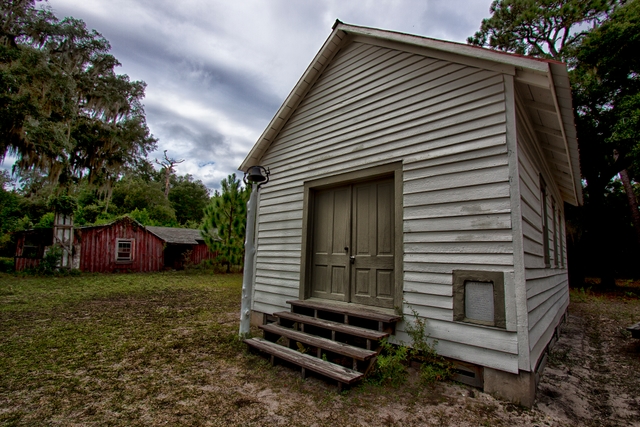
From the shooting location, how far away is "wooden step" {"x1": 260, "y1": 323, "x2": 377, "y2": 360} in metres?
3.25

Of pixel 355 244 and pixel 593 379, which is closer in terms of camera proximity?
pixel 593 379

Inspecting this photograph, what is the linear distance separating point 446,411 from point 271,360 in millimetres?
2095

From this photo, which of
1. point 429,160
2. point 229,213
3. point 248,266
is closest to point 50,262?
point 229,213

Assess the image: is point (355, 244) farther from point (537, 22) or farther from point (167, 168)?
point (167, 168)

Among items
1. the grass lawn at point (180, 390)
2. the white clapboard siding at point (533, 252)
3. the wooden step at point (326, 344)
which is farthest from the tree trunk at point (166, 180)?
the white clapboard siding at point (533, 252)

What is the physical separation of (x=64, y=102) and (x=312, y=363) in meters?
16.8

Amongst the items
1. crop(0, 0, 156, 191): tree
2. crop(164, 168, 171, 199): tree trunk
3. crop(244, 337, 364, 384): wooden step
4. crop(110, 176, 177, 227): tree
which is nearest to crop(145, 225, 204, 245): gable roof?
crop(0, 0, 156, 191): tree

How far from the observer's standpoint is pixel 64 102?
13664 mm

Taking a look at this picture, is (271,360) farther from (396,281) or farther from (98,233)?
(98,233)

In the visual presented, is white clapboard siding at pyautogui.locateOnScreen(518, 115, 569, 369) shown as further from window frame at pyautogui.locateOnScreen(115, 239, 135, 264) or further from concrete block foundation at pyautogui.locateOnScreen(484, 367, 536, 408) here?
window frame at pyautogui.locateOnScreen(115, 239, 135, 264)

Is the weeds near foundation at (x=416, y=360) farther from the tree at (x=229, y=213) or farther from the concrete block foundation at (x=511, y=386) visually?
the tree at (x=229, y=213)

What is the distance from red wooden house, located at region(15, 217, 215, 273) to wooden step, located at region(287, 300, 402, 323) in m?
17.1

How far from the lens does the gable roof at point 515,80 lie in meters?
3.24

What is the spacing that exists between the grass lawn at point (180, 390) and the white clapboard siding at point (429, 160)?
2.31 feet
